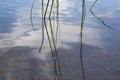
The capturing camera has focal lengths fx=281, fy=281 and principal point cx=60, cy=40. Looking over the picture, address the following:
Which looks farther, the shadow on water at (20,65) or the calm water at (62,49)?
the calm water at (62,49)

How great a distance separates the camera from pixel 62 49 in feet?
19.5

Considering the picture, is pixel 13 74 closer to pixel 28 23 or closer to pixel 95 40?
pixel 95 40

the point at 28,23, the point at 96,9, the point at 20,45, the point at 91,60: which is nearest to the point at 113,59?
the point at 91,60

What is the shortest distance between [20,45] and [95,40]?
192cm

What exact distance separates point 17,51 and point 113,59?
6.25 ft

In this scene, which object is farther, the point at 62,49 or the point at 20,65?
the point at 62,49

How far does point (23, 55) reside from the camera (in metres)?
5.39

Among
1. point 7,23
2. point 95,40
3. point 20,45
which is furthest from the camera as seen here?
point 7,23

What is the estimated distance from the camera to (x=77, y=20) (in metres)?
8.95

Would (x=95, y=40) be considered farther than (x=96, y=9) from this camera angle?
No

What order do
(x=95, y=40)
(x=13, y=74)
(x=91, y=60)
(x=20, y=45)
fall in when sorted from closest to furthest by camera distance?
(x=13, y=74), (x=91, y=60), (x=20, y=45), (x=95, y=40)

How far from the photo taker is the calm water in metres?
4.51

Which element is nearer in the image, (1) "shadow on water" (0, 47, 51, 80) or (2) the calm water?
(1) "shadow on water" (0, 47, 51, 80)

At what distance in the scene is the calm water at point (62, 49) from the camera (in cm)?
451
